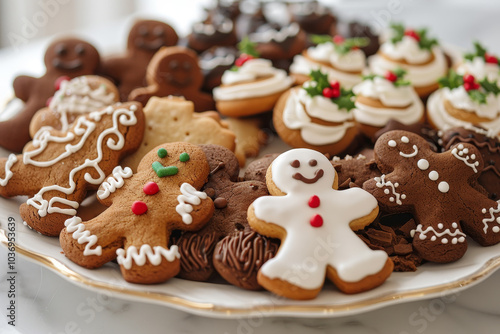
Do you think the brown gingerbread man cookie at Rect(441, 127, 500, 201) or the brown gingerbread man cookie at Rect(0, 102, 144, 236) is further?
the brown gingerbread man cookie at Rect(441, 127, 500, 201)

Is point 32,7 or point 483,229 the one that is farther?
point 32,7

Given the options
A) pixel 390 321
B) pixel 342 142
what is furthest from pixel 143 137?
pixel 390 321

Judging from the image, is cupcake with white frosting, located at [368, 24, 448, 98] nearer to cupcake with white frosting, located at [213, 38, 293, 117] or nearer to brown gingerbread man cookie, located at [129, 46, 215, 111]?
cupcake with white frosting, located at [213, 38, 293, 117]

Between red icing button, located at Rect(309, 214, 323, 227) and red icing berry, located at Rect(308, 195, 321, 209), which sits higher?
red icing berry, located at Rect(308, 195, 321, 209)

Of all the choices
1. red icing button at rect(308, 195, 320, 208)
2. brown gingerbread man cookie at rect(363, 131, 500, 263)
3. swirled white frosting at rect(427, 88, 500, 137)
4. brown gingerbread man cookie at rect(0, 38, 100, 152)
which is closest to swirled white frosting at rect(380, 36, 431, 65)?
swirled white frosting at rect(427, 88, 500, 137)

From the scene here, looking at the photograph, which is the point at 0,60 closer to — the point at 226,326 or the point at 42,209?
the point at 42,209

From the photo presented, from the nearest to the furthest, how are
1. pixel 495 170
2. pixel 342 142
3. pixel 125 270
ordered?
pixel 125 270
pixel 495 170
pixel 342 142

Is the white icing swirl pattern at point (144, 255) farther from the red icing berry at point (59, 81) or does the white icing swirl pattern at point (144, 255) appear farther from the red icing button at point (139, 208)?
the red icing berry at point (59, 81)
